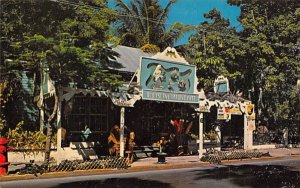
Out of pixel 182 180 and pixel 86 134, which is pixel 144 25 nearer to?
pixel 86 134

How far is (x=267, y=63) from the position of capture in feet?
93.4

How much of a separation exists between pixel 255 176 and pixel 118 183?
4.76 meters

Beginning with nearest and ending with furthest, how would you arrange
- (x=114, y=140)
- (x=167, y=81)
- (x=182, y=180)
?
(x=182, y=180) < (x=114, y=140) < (x=167, y=81)

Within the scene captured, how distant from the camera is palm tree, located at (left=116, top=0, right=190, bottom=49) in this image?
31719mm

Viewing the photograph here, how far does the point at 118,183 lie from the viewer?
12.4 meters

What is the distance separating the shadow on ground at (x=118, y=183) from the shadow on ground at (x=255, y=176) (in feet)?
6.07

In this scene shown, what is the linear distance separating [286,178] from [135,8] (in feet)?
71.3

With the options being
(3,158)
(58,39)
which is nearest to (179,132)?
(58,39)

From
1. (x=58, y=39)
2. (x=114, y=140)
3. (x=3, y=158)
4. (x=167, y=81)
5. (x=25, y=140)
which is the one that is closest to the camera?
(x=3, y=158)

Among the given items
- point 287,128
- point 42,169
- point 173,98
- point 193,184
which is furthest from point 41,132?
point 287,128

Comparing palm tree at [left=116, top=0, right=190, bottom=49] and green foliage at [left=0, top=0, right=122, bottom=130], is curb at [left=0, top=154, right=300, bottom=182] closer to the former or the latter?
green foliage at [left=0, top=0, right=122, bottom=130]

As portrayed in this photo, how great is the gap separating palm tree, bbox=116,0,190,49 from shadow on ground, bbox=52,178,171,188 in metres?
19.4

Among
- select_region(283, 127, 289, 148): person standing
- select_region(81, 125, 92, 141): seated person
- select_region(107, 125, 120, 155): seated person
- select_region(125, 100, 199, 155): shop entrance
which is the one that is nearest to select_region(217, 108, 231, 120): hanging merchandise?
select_region(125, 100, 199, 155): shop entrance

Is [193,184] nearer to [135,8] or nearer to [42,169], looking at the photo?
[42,169]
